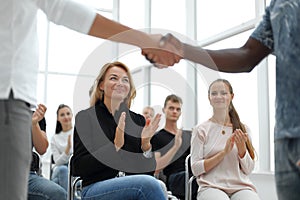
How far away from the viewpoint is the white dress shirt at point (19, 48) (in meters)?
1.02

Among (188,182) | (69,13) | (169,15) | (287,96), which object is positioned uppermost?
(169,15)

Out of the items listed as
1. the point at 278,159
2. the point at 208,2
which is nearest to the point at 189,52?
the point at 278,159

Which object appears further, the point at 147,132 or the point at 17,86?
the point at 147,132

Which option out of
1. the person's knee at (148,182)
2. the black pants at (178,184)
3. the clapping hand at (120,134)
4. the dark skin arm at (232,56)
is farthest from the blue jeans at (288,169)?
the black pants at (178,184)

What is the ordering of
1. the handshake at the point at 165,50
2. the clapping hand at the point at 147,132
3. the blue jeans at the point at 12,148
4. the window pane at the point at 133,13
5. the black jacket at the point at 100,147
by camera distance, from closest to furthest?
the blue jeans at the point at 12,148 < the handshake at the point at 165,50 < the black jacket at the point at 100,147 < the clapping hand at the point at 147,132 < the window pane at the point at 133,13

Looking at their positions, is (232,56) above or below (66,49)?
below

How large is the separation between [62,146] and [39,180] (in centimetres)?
135

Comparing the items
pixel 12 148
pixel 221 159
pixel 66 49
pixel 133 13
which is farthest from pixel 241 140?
pixel 66 49

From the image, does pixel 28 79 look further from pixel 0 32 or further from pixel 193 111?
pixel 193 111

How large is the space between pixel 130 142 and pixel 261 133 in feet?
5.45

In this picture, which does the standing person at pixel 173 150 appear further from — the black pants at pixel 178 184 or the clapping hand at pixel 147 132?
the clapping hand at pixel 147 132

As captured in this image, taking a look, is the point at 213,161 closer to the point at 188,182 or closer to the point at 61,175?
the point at 188,182

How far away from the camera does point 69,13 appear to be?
1.14 m

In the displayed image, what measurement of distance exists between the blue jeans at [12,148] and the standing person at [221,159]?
4.87ft
